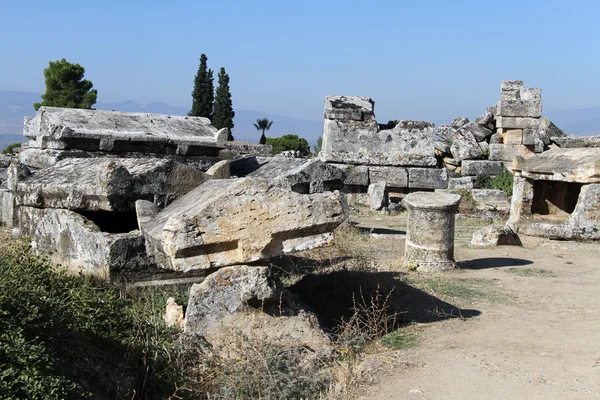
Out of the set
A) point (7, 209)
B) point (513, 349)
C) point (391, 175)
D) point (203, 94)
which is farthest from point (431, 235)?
point (203, 94)

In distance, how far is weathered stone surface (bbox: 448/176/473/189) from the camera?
1634cm

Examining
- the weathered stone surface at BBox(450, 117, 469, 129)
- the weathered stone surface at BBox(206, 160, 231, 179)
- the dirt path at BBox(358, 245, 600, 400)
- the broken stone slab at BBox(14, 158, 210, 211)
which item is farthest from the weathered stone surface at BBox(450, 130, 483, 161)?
the broken stone slab at BBox(14, 158, 210, 211)

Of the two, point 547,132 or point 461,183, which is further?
point 547,132

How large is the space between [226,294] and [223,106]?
39.2 meters

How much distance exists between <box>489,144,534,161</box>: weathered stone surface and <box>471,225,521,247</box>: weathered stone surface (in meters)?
8.73

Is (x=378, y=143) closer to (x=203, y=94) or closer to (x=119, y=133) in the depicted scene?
(x=119, y=133)

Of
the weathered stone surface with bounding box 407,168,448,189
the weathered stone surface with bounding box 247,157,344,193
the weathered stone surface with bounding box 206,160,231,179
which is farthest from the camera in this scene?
the weathered stone surface with bounding box 407,168,448,189

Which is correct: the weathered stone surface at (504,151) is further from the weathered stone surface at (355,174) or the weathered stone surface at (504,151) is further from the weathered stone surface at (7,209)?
the weathered stone surface at (7,209)

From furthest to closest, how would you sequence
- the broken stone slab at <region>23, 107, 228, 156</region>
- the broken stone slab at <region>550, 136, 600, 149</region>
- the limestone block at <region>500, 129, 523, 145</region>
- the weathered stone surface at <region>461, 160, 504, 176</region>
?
the limestone block at <region>500, 129, 523, 145</region>
the weathered stone surface at <region>461, 160, 504, 176</region>
the broken stone slab at <region>550, 136, 600, 149</region>
the broken stone slab at <region>23, 107, 228, 156</region>

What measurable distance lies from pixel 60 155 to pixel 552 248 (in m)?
6.89

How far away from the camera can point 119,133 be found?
929cm

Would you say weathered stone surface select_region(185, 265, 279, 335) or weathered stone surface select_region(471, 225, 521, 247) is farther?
weathered stone surface select_region(471, 225, 521, 247)

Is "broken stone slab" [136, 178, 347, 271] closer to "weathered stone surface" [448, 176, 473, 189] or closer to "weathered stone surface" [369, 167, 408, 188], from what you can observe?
"weathered stone surface" [369, 167, 408, 188]

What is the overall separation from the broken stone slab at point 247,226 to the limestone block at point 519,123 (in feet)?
49.8
